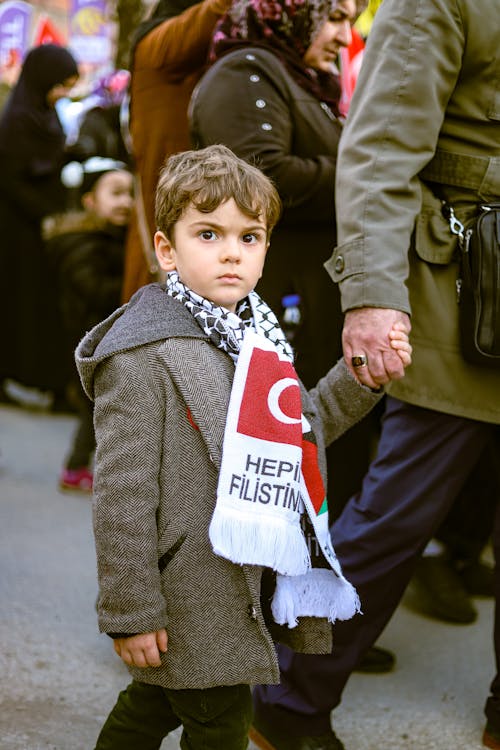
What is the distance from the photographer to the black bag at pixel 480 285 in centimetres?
229

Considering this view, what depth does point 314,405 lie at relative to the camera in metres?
2.18

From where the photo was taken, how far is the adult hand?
7.17 feet

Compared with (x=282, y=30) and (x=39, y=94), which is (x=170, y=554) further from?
(x=39, y=94)

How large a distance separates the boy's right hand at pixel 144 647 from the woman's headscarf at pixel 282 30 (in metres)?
1.67

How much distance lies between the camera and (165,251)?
2.04 meters

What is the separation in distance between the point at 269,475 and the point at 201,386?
8.5 inches

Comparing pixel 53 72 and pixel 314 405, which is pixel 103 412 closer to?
pixel 314 405

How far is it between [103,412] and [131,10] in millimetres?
6921

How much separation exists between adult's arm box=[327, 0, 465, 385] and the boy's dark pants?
81 cm

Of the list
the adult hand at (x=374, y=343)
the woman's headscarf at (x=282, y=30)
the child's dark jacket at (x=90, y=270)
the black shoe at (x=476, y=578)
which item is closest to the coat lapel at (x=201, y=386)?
the adult hand at (x=374, y=343)

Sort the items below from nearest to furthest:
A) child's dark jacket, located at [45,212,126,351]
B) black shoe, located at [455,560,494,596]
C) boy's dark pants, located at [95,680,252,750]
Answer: boy's dark pants, located at [95,680,252,750] < black shoe, located at [455,560,494,596] < child's dark jacket, located at [45,212,126,351]

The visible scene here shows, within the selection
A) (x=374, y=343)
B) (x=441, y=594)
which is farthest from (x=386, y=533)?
(x=441, y=594)

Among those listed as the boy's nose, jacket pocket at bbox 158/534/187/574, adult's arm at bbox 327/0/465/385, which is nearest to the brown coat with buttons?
adult's arm at bbox 327/0/465/385

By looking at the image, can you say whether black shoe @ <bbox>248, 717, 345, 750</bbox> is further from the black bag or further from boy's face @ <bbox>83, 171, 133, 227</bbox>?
boy's face @ <bbox>83, 171, 133, 227</bbox>
